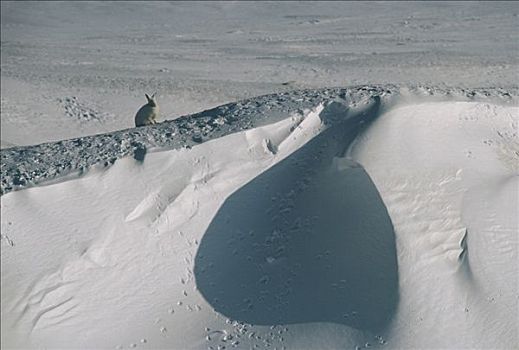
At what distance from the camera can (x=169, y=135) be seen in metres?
5.59

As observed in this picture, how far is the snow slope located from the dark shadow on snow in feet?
0.03

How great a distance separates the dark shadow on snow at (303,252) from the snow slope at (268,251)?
10mm

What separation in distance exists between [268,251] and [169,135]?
140 centimetres

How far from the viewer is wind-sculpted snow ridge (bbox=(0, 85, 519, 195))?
5027 millimetres

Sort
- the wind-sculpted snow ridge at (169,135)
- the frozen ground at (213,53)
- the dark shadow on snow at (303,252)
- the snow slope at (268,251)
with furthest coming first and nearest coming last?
the frozen ground at (213,53)
the wind-sculpted snow ridge at (169,135)
the dark shadow on snow at (303,252)
the snow slope at (268,251)

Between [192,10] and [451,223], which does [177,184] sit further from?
[192,10]

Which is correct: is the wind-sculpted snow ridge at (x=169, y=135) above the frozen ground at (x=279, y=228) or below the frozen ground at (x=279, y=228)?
above

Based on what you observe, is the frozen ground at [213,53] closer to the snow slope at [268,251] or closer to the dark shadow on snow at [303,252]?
the snow slope at [268,251]

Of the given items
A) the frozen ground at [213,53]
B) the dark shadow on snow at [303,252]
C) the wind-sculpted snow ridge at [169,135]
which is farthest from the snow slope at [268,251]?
the frozen ground at [213,53]

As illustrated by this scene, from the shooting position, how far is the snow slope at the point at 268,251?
172 inches

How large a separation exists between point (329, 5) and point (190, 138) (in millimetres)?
7373

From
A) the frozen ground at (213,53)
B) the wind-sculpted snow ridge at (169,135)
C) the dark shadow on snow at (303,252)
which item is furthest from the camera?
the frozen ground at (213,53)

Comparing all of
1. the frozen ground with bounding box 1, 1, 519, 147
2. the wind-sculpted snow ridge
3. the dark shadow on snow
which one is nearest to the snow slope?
the dark shadow on snow

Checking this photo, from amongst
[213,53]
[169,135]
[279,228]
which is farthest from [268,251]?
[213,53]
